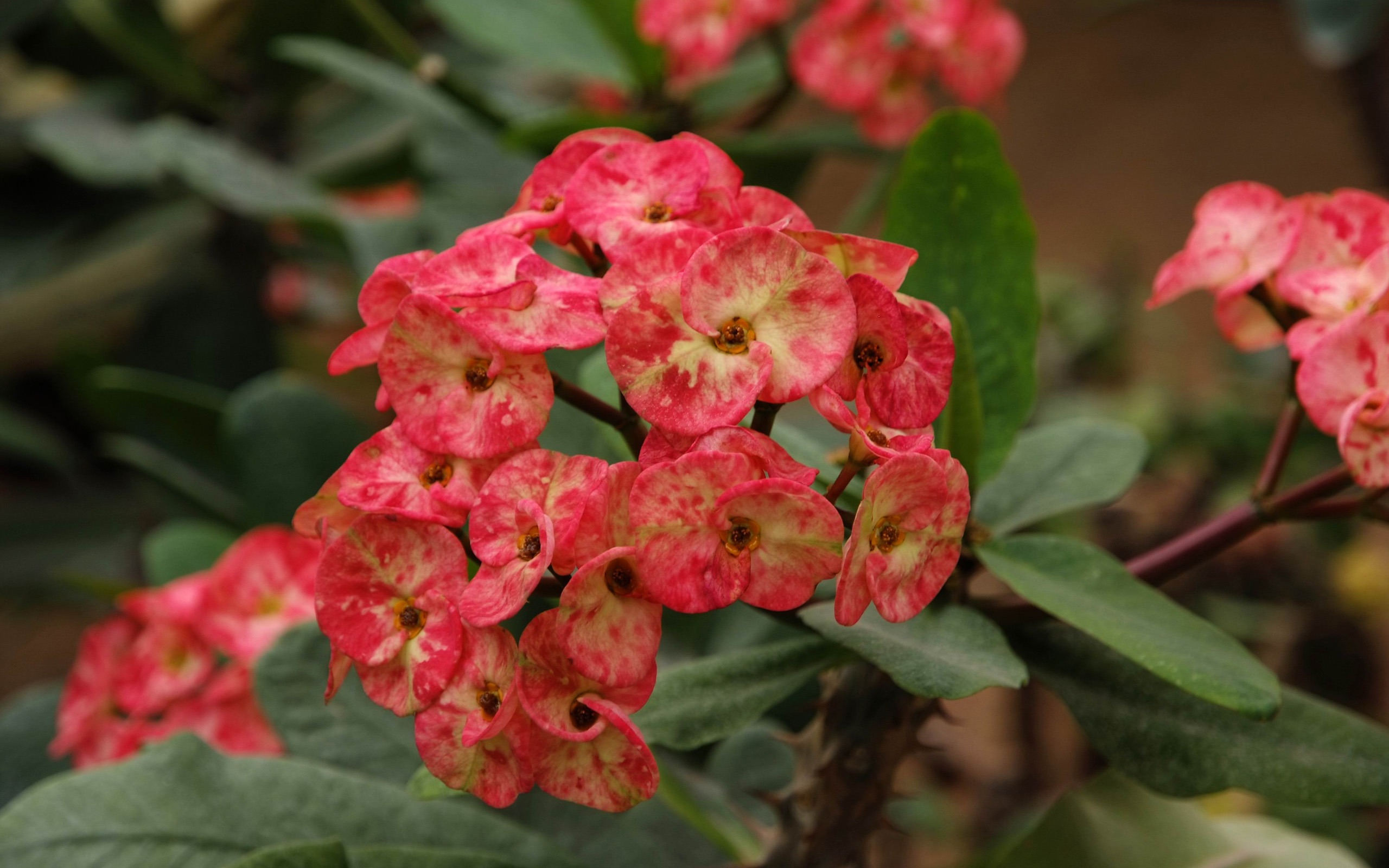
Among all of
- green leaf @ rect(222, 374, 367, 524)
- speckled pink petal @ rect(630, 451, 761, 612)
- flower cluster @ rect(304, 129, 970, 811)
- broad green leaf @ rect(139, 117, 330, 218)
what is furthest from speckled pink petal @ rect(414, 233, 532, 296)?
broad green leaf @ rect(139, 117, 330, 218)

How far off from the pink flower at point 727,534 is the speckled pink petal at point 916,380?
0.23ft

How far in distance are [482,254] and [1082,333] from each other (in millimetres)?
2058

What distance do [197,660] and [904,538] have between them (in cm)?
59

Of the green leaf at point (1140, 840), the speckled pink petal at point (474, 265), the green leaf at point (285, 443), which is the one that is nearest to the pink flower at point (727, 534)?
the speckled pink petal at point (474, 265)

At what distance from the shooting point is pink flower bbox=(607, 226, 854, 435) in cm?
37

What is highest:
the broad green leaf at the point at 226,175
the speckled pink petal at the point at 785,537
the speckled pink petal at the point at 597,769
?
the speckled pink petal at the point at 785,537

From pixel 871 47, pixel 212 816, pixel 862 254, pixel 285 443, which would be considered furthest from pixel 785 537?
pixel 871 47

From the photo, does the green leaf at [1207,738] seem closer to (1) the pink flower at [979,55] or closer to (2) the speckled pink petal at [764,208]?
(2) the speckled pink petal at [764,208]

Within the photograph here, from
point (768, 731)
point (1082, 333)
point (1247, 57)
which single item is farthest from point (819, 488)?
point (1247, 57)

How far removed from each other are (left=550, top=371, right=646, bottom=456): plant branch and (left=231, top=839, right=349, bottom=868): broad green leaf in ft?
0.77

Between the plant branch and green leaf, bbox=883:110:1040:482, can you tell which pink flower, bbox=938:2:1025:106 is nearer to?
green leaf, bbox=883:110:1040:482

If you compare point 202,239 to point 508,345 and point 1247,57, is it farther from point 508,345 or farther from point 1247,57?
point 1247,57

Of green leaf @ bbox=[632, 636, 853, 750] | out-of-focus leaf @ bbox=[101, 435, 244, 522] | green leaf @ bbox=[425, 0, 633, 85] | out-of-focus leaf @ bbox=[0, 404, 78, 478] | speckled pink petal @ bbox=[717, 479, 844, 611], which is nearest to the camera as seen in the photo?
speckled pink petal @ bbox=[717, 479, 844, 611]

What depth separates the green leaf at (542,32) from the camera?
1.09 metres
